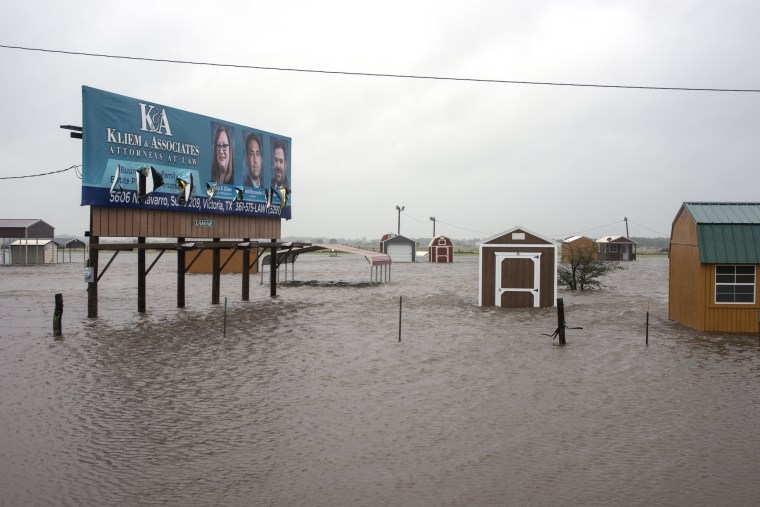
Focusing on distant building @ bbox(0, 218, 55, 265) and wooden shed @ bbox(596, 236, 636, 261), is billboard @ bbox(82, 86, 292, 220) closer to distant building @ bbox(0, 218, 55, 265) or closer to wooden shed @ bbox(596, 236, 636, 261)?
distant building @ bbox(0, 218, 55, 265)

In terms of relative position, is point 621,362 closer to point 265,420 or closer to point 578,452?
point 578,452

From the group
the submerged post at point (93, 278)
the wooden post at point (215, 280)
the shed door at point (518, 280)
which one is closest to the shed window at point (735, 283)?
the shed door at point (518, 280)

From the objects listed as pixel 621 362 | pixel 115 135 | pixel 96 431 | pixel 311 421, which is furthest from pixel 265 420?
pixel 115 135

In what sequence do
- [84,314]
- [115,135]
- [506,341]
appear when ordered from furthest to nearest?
[84,314]
[115,135]
[506,341]

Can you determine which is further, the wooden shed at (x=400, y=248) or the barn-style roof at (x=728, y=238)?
the wooden shed at (x=400, y=248)

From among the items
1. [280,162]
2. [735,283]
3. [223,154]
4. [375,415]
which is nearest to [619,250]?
[280,162]

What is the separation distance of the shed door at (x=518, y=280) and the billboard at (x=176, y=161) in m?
11.6

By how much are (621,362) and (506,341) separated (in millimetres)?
3980

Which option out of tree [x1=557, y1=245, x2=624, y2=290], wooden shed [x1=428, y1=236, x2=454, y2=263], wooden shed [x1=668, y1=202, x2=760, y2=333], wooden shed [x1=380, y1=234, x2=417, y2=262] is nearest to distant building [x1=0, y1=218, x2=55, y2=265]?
wooden shed [x1=380, y1=234, x2=417, y2=262]

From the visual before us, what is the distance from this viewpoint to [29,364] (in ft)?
51.9

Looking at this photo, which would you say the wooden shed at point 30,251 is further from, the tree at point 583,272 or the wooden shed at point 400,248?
the tree at point 583,272

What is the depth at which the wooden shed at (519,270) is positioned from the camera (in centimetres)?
2912

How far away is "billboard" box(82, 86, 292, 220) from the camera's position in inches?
906

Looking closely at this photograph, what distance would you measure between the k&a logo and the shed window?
67.7ft
